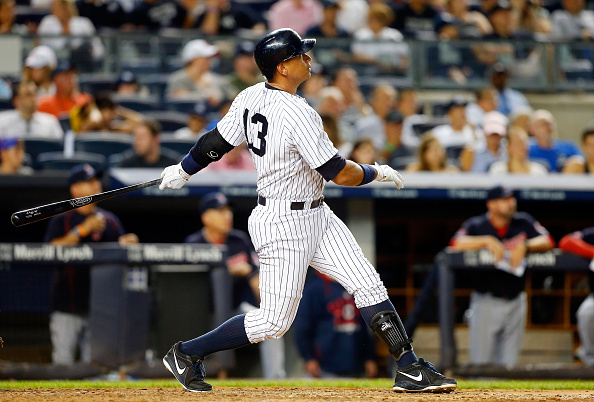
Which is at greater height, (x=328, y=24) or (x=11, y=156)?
(x=328, y=24)

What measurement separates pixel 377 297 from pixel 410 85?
20.8 ft

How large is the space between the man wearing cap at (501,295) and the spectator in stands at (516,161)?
1.02 meters

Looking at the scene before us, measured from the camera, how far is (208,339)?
13.6 feet

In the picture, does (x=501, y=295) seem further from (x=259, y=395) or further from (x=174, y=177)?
(x=174, y=177)

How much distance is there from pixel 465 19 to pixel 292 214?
7.76 m

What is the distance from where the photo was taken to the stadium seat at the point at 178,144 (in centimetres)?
788

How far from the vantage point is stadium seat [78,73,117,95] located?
934 cm

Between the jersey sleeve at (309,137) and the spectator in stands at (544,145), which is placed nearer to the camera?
the jersey sleeve at (309,137)

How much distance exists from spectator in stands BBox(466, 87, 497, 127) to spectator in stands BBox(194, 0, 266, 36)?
2473 mm

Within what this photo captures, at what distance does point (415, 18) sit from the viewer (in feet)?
36.7

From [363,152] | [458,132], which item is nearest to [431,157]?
[363,152]

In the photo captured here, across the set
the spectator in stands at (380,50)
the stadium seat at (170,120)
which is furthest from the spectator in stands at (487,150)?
the stadium seat at (170,120)

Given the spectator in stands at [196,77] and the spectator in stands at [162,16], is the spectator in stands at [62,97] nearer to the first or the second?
the spectator in stands at [196,77]

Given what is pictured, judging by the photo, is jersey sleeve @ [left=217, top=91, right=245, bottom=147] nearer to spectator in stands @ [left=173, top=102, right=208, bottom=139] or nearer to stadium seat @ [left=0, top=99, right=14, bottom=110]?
spectator in stands @ [left=173, top=102, right=208, bottom=139]
